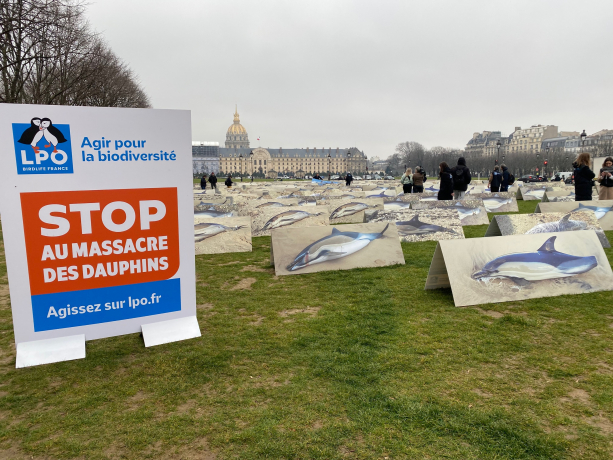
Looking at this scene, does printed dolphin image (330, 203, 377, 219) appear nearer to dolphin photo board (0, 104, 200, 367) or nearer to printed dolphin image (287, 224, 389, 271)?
printed dolphin image (287, 224, 389, 271)

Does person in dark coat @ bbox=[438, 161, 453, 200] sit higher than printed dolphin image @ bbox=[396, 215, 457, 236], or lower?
higher

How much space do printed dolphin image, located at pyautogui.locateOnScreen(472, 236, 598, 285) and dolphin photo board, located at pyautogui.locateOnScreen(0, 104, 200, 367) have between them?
394 centimetres

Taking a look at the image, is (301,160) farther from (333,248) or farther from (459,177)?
(333,248)

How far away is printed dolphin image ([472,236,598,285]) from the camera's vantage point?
557 cm

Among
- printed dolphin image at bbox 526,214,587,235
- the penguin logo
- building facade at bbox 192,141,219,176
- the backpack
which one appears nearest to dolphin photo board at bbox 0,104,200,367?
the penguin logo

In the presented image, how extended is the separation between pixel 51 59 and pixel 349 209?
1520 centimetres

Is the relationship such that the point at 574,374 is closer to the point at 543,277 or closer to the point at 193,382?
the point at 543,277

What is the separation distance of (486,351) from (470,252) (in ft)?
6.05

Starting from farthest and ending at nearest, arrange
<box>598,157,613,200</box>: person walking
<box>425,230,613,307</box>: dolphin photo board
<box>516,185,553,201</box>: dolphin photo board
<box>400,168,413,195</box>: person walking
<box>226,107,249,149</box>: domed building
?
<box>226,107,249,149</box>: domed building → <box>516,185,553,201</box>: dolphin photo board → <box>400,168,413,195</box>: person walking → <box>598,157,613,200</box>: person walking → <box>425,230,613,307</box>: dolphin photo board

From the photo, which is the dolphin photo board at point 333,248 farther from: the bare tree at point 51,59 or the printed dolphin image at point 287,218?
the bare tree at point 51,59

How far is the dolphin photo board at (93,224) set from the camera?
3463 millimetres

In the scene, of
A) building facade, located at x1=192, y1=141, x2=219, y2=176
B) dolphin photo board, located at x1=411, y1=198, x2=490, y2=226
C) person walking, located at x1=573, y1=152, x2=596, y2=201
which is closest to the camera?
person walking, located at x1=573, y1=152, x2=596, y2=201

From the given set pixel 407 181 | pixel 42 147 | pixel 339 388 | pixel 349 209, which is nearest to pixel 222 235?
pixel 349 209

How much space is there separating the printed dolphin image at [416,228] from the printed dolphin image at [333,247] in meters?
2.38
